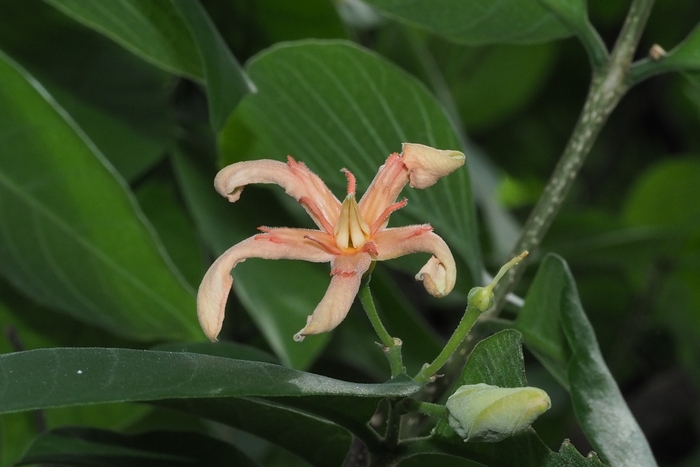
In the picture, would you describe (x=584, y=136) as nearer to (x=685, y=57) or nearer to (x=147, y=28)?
(x=685, y=57)

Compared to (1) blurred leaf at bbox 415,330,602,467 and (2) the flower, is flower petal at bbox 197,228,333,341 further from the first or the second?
(1) blurred leaf at bbox 415,330,602,467

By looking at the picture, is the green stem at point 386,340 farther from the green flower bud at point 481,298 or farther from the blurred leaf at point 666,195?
the blurred leaf at point 666,195

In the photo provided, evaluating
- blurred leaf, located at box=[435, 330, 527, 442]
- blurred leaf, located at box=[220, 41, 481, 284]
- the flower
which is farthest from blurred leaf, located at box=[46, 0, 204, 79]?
blurred leaf, located at box=[435, 330, 527, 442]

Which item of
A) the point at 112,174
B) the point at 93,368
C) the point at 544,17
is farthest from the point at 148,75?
the point at 93,368

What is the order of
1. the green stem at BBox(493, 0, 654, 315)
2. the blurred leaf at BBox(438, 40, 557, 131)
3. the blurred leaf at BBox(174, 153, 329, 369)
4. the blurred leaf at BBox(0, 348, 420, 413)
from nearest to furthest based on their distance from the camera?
the blurred leaf at BBox(0, 348, 420, 413)
the green stem at BBox(493, 0, 654, 315)
the blurred leaf at BBox(174, 153, 329, 369)
the blurred leaf at BBox(438, 40, 557, 131)

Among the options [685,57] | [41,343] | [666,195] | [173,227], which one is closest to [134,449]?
[41,343]

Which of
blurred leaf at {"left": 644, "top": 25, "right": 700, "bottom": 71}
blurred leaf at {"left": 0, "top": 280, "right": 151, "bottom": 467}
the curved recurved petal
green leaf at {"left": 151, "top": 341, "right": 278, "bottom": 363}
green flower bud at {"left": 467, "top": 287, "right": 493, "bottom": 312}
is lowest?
blurred leaf at {"left": 0, "top": 280, "right": 151, "bottom": 467}
